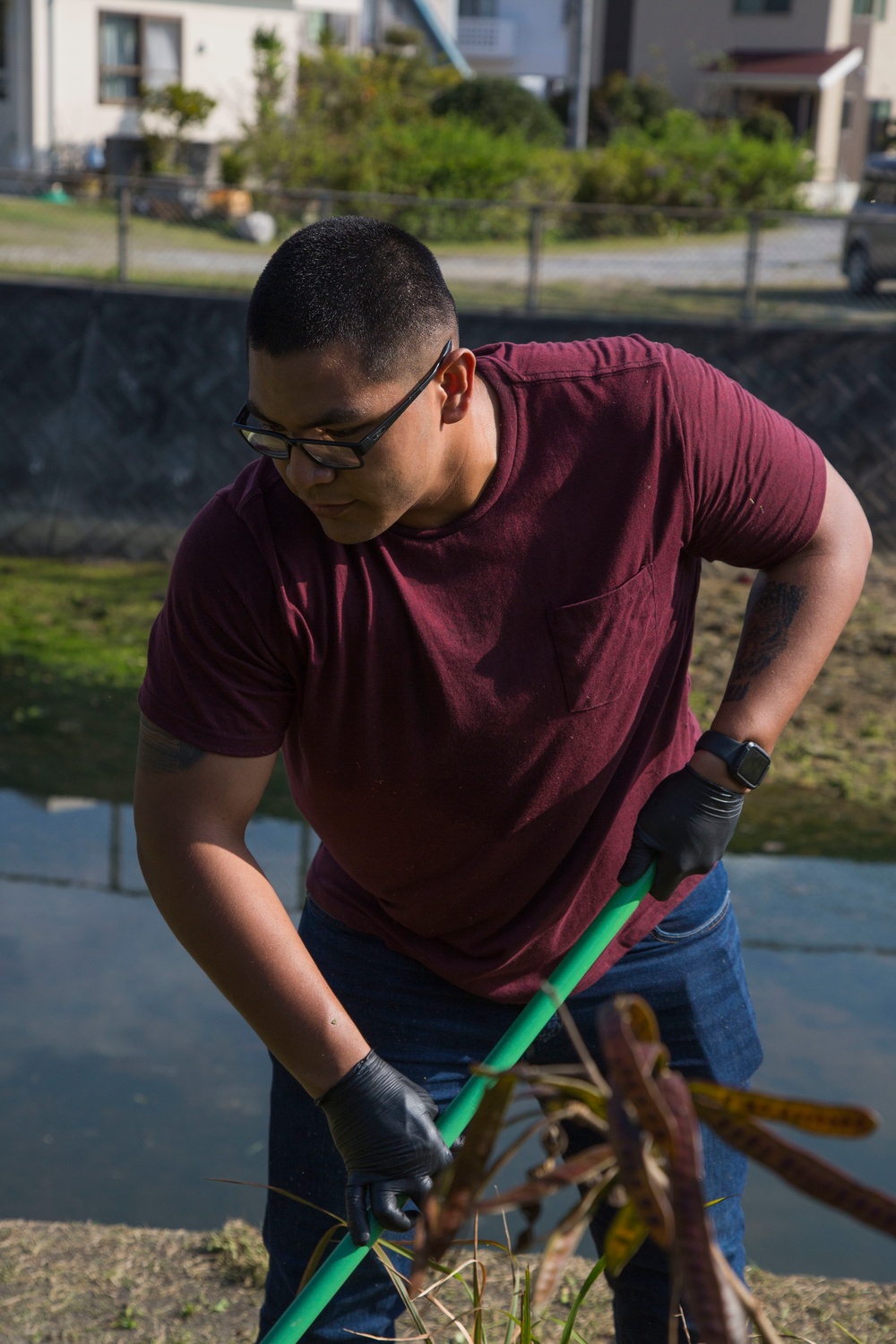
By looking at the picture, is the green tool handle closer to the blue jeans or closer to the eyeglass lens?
the blue jeans

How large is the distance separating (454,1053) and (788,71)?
108ft

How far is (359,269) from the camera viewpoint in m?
1.77

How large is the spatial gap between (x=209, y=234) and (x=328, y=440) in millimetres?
10906

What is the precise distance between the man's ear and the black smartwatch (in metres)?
0.58

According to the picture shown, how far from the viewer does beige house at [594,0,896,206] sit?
31.3 meters

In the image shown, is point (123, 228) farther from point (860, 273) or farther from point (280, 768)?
point (860, 273)

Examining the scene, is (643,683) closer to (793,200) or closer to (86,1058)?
(86,1058)

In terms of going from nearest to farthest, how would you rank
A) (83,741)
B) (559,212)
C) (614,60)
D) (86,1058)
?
(86,1058)
(83,741)
(559,212)
(614,60)

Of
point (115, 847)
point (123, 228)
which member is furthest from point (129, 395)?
point (115, 847)

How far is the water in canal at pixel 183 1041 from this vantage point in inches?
121

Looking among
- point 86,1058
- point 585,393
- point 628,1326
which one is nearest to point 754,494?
point 585,393

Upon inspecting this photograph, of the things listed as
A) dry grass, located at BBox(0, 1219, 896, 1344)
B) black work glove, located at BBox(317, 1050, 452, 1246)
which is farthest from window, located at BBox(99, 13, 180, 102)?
black work glove, located at BBox(317, 1050, 452, 1246)

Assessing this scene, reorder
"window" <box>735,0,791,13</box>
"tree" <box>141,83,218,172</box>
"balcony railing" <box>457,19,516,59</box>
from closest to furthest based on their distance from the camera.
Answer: "tree" <box>141,83,218,172</box>, "window" <box>735,0,791,13</box>, "balcony railing" <box>457,19,516,59</box>

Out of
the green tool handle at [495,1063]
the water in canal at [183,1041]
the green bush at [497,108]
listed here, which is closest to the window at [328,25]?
the green bush at [497,108]
